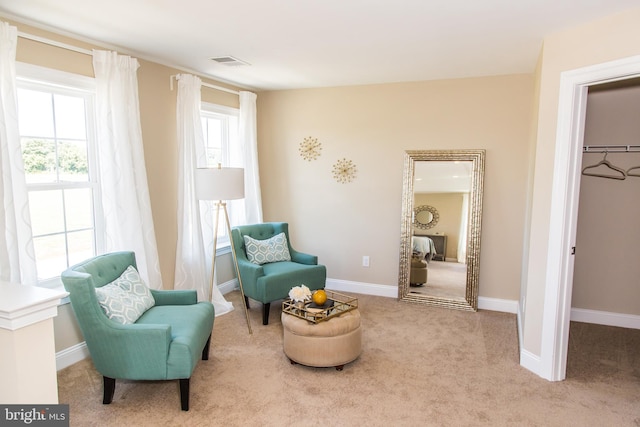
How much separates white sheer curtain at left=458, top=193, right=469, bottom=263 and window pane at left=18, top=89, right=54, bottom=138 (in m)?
3.74

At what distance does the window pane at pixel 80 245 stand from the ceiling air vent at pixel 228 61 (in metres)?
1.82

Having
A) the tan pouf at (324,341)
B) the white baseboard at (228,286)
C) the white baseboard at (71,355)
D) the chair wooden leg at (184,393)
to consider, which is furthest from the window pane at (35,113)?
the white baseboard at (228,286)

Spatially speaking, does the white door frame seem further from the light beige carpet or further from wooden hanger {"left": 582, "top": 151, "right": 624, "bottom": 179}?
wooden hanger {"left": 582, "top": 151, "right": 624, "bottom": 179}

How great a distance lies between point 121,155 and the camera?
3240 mm

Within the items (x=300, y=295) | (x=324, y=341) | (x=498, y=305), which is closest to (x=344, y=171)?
(x=300, y=295)

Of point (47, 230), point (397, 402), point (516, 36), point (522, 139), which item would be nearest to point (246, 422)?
point (397, 402)

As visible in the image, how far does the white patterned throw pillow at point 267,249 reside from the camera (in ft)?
Result: 14.1

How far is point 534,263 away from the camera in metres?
2.96

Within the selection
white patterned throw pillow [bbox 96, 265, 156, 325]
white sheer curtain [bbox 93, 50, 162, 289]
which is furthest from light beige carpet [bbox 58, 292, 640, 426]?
white sheer curtain [bbox 93, 50, 162, 289]

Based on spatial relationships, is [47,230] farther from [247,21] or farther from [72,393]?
[247,21]

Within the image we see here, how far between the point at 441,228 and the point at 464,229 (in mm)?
234

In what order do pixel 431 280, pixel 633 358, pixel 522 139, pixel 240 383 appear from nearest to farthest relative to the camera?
pixel 240 383
pixel 633 358
pixel 522 139
pixel 431 280

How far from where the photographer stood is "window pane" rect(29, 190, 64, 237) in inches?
114

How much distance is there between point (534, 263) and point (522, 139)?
1.62 metres
